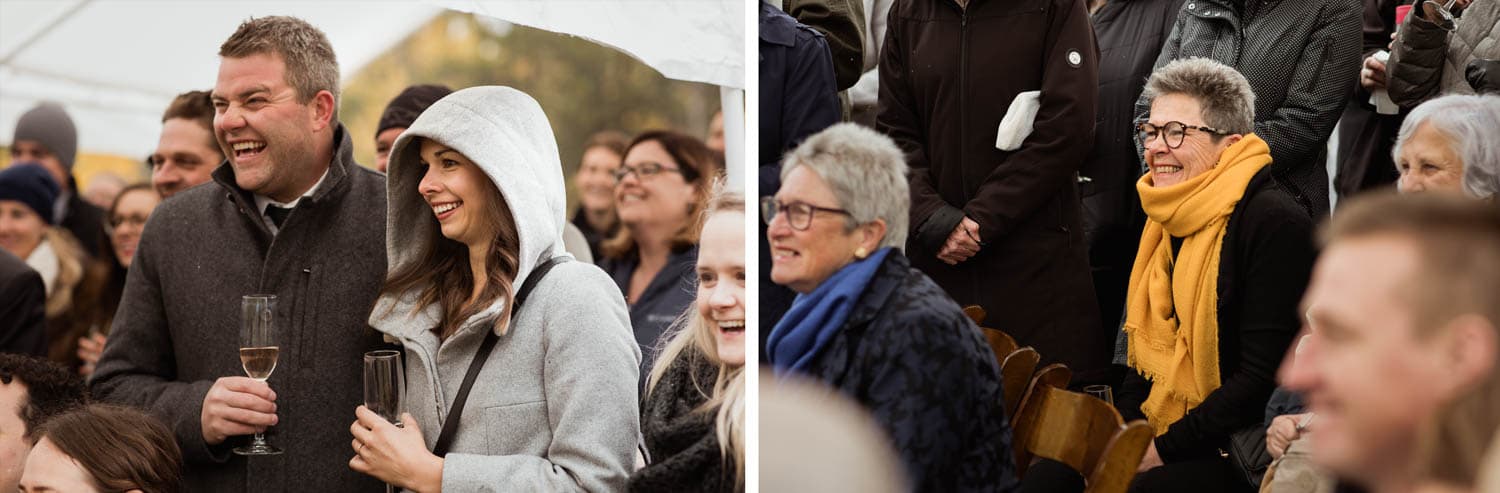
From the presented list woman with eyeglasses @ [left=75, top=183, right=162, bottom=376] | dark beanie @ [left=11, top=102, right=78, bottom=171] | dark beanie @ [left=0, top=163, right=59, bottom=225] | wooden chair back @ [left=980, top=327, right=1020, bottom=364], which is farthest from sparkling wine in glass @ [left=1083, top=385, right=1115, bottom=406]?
dark beanie @ [left=11, top=102, right=78, bottom=171]

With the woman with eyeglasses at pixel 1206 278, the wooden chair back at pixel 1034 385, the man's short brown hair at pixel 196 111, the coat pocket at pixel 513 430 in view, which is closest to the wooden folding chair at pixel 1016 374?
the wooden chair back at pixel 1034 385

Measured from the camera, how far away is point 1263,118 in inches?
82.8

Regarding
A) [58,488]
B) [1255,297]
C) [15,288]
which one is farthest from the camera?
[15,288]

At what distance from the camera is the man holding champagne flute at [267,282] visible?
2.64 meters

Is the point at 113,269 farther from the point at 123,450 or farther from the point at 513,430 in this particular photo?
the point at 513,430

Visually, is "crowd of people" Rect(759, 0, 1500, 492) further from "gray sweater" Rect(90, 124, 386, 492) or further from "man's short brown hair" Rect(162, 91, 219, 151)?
"man's short brown hair" Rect(162, 91, 219, 151)

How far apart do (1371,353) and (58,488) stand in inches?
88.8

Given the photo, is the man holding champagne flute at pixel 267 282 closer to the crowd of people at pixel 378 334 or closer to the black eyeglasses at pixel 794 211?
the crowd of people at pixel 378 334

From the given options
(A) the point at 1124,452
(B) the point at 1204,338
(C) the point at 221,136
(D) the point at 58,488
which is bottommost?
(D) the point at 58,488

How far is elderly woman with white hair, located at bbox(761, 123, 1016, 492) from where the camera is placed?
7.47 feet

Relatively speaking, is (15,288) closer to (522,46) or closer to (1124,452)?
(1124,452)

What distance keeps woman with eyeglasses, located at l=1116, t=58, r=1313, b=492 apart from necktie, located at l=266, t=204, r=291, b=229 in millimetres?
1568

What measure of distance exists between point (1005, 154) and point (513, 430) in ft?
3.12

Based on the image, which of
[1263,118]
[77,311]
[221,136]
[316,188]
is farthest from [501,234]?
[77,311]
